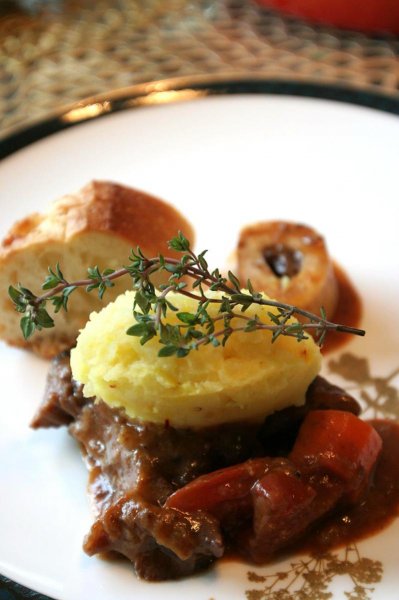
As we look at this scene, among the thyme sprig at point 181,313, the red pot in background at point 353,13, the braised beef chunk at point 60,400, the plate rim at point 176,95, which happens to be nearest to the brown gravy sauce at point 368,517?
the thyme sprig at point 181,313

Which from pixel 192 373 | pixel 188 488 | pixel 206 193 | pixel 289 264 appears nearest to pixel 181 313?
pixel 192 373

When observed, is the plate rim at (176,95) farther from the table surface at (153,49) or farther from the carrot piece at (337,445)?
the carrot piece at (337,445)

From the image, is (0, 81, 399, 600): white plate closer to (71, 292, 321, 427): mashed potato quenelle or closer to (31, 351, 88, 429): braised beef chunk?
(31, 351, 88, 429): braised beef chunk

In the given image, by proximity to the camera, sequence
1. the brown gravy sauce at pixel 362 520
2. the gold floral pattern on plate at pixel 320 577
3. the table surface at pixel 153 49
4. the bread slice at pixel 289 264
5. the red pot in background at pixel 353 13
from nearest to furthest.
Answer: the gold floral pattern on plate at pixel 320 577 < the brown gravy sauce at pixel 362 520 < the bread slice at pixel 289 264 < the table surface at pixel 153 49 < the red pot in background at pixel 353 13

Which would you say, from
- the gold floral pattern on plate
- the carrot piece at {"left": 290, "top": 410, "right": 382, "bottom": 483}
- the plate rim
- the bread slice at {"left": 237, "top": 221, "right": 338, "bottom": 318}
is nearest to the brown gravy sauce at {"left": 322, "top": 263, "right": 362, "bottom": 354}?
the bread slice at {"left": 237, "top": 221, "right": 338, "bottom": 318}

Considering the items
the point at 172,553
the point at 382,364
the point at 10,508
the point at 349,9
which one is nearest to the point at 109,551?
the point at 172,553

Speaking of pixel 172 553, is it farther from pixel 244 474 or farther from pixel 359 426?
pixel 359 426

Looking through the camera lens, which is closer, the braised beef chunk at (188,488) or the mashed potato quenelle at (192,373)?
the braised beef chunk at (188,488)
